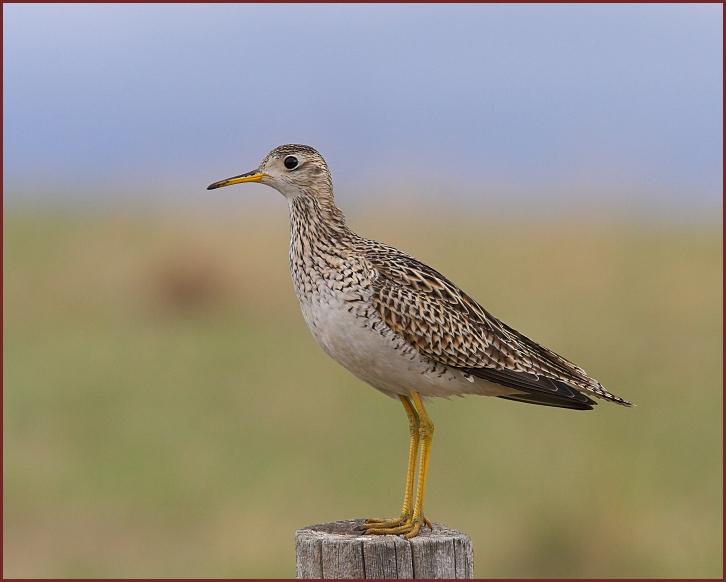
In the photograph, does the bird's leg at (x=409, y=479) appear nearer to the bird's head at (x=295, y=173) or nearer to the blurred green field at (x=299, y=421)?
the bird's head at (x=295, y=173)

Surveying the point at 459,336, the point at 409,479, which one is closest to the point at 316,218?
the point at 459,336

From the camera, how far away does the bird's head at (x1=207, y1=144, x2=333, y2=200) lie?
938cm

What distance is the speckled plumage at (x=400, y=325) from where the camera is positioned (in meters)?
8.84

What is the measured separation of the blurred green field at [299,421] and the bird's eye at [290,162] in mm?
7835

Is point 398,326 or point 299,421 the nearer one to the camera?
point 398,326

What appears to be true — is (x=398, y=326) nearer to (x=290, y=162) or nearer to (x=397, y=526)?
(x=397, y=526)

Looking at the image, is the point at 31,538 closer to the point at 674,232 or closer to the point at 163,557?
the point at 163,557

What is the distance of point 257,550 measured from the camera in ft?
55.9

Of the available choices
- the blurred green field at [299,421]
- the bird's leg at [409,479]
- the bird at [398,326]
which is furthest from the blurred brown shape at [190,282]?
the bird's leg at [409,479]

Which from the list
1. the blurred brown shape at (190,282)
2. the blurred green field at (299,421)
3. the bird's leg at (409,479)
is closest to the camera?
the bird's leg at (409,479)

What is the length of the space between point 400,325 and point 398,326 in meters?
0.02

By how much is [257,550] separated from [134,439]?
395 cm

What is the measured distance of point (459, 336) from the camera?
9133mm

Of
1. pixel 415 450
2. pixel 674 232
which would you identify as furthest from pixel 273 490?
pixel 674 232
